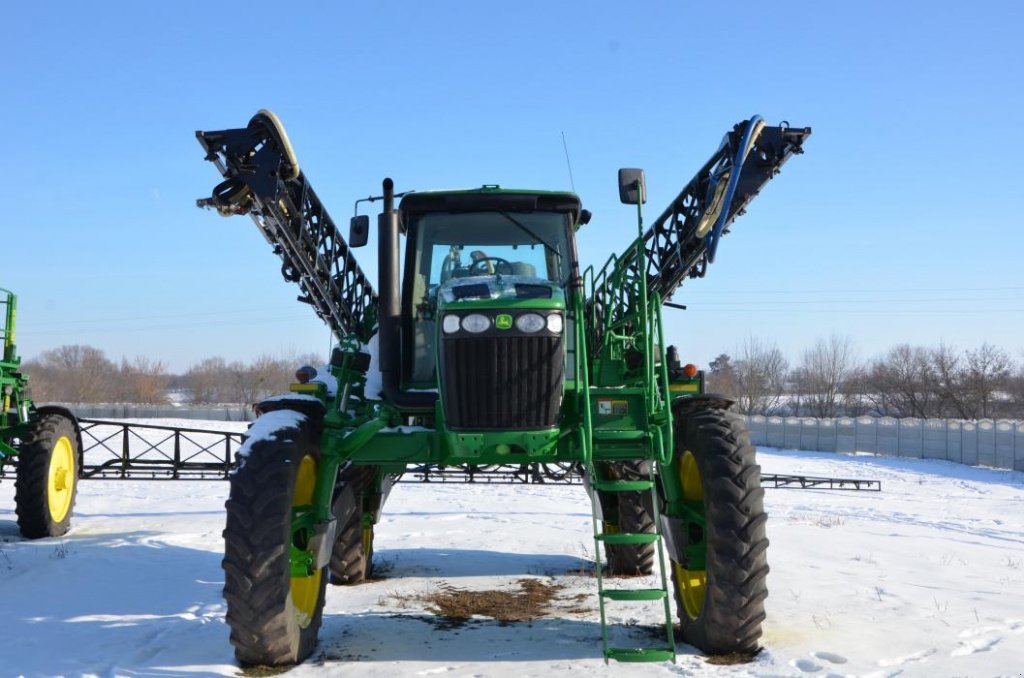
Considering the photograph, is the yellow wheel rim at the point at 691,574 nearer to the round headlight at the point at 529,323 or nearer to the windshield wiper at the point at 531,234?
the round headlight at the point at 529,323

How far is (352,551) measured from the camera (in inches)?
294

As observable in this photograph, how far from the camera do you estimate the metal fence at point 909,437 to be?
31.6 meters

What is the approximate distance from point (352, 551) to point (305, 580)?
7.32ft

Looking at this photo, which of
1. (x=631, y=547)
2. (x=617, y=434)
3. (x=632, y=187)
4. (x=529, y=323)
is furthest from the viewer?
(x=631, y=547)

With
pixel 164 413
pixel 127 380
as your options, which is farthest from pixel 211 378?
pixel 164 413

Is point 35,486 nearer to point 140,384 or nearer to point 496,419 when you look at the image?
point 496,419

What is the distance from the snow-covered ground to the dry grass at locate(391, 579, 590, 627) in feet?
0.43

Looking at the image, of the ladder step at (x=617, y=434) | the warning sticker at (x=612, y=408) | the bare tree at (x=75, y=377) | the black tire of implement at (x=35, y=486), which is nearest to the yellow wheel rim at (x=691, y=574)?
the ladder step at (x=617, y=434)

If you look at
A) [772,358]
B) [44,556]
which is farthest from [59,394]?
[44,556]

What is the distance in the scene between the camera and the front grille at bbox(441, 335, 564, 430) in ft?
16.3

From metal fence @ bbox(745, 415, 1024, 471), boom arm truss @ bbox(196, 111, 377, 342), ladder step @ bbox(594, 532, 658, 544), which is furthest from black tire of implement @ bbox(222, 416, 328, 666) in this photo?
metal fence @ bbox(745, 415, 1024, 471)

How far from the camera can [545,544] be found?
31.4ft

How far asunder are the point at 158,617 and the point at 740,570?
13.9ft

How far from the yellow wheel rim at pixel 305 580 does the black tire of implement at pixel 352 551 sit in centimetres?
181
